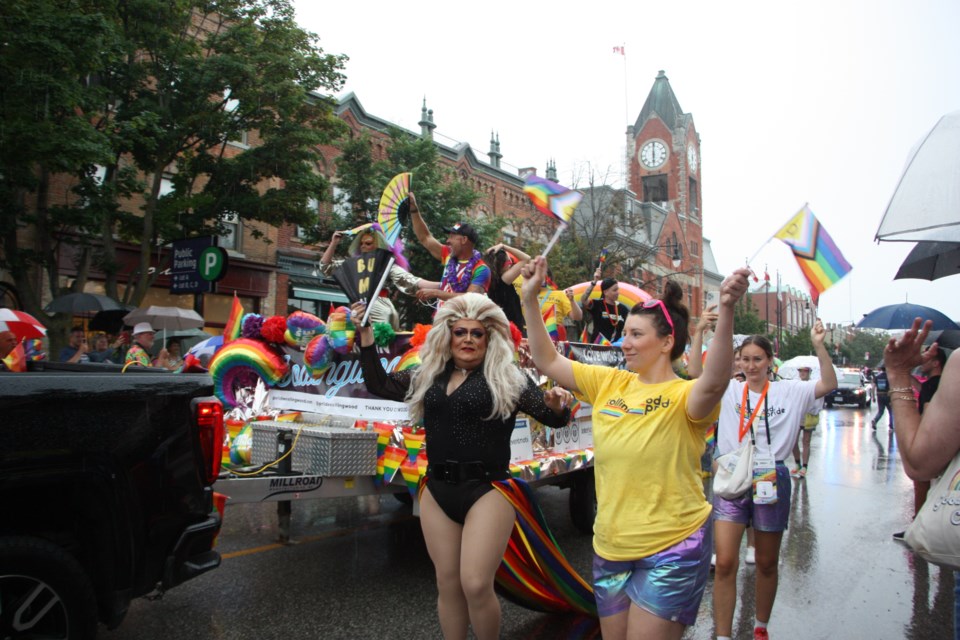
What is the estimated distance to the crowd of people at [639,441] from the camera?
258 cm

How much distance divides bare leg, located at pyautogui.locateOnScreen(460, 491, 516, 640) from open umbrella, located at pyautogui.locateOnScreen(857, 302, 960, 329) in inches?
194

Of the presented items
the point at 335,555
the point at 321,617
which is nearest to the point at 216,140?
the point at 335,555

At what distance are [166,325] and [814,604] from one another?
12.5 metres

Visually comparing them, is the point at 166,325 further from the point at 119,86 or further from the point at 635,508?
the point at 635,508

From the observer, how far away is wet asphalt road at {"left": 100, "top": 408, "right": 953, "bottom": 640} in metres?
4.19

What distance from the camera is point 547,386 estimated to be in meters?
5.60

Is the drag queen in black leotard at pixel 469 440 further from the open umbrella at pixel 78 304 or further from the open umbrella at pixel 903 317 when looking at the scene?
the open umbrella at pixel 78 304

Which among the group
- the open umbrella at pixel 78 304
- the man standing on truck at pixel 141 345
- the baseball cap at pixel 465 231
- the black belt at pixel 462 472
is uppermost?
the baseball cap at pixel 465 231

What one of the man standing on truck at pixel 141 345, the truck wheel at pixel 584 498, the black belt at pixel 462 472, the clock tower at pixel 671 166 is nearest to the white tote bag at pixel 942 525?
the black belt at pixel 462 472

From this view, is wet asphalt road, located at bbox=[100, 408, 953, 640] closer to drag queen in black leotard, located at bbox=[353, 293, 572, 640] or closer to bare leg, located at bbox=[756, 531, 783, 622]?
bare leg, located at bbox=[756, 531, 783, 622]

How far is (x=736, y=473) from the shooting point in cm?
389

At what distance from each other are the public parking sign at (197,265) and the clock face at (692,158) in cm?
4979

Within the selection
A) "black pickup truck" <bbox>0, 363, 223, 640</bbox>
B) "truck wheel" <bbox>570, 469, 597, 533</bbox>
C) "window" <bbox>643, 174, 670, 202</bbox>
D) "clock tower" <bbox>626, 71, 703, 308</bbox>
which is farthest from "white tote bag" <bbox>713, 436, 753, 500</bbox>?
"window" <bbox>643, 174, 670, 202</bbox>

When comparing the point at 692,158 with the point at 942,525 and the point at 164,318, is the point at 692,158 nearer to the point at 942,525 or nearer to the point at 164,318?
the point at 164,318
